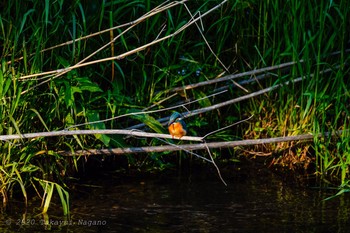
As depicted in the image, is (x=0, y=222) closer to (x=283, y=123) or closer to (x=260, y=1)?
(x=283, y=123)

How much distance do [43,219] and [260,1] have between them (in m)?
2.43

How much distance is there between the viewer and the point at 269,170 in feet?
17.8

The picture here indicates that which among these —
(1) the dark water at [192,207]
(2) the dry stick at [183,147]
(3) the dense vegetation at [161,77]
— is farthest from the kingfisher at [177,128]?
(1) the dark water at [192,207]

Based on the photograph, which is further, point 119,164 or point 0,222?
point 119,164

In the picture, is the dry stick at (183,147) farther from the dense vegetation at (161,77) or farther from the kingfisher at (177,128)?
the kingfisher at (177,128)

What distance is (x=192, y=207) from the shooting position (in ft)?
15.4

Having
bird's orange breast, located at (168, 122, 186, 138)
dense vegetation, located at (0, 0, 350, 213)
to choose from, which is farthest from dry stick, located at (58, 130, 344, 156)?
bird's orange breast, located at (168, 122, 186, 138)

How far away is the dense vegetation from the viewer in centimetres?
468

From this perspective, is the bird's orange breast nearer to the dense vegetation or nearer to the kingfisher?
the kingfisher

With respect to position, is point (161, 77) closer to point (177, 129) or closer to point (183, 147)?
point (183, 147)

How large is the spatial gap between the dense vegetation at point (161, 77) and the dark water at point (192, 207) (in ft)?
0.61

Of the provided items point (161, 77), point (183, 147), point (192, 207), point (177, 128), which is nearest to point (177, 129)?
point (177, 128)

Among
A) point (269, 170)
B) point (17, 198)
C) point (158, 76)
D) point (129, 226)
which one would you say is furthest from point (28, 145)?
point (269, 170)

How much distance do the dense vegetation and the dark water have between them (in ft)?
0.61
